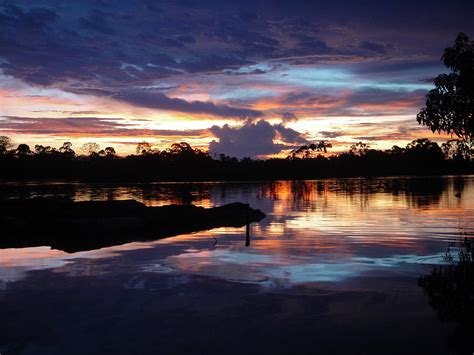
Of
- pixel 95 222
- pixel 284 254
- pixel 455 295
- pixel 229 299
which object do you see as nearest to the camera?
pixel 455 295

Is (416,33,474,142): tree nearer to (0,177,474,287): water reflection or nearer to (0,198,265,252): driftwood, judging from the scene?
(0,177,474,287): water reflection

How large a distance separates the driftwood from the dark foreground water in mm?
3133

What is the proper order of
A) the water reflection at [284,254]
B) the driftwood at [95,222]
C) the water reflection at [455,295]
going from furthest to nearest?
the driftwood at [95,222] → the water reflection at [284,254] → the water reflection at [455,295]

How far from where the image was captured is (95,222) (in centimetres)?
2909

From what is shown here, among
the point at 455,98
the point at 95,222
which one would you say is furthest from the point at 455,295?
the point at 95,222

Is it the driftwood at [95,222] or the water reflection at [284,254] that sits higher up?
the driftwood at [95,222]

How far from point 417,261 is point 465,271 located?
132 inches

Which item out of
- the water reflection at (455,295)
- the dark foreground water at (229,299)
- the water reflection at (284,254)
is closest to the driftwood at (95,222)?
the water reflection at (284,254)

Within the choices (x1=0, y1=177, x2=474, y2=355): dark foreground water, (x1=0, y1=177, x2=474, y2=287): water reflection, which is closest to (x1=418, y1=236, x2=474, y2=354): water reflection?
(x1=0, y1=177, x2=474, y2=355): dark foreground water

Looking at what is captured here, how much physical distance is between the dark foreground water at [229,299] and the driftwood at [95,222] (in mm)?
3133

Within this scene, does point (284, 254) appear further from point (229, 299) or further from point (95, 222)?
point (95, 222)

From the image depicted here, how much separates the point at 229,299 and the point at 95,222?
17629 mm

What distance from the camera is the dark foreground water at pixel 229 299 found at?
1026cm

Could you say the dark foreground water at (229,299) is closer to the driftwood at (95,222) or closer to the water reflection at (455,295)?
the water reflection at (455,295)
